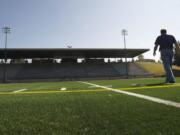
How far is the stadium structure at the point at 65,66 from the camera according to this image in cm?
4000

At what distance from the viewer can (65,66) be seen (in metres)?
44.8

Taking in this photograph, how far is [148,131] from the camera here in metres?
1.43

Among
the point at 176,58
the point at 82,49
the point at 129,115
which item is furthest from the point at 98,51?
the point at 129,115

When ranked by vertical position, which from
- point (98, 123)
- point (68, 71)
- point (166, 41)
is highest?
point (166, 41)

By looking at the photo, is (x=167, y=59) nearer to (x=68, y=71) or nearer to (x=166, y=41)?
(x=166, y=41)

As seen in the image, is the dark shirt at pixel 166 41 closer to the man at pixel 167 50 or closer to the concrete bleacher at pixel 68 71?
the man at pixel 167 50

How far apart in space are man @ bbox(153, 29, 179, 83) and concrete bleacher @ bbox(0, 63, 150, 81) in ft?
109

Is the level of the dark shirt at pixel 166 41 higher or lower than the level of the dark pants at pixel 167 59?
higher

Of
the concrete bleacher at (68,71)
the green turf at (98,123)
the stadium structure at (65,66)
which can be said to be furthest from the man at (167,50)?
the concrete bleacher at (68,71)

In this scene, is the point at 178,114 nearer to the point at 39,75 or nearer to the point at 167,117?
the point at 167,117

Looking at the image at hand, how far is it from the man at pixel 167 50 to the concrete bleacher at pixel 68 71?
109ft

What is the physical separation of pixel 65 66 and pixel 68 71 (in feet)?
7.55

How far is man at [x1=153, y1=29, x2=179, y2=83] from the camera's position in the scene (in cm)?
645

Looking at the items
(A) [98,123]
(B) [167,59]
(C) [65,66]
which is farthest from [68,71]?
(A) [98,123]
